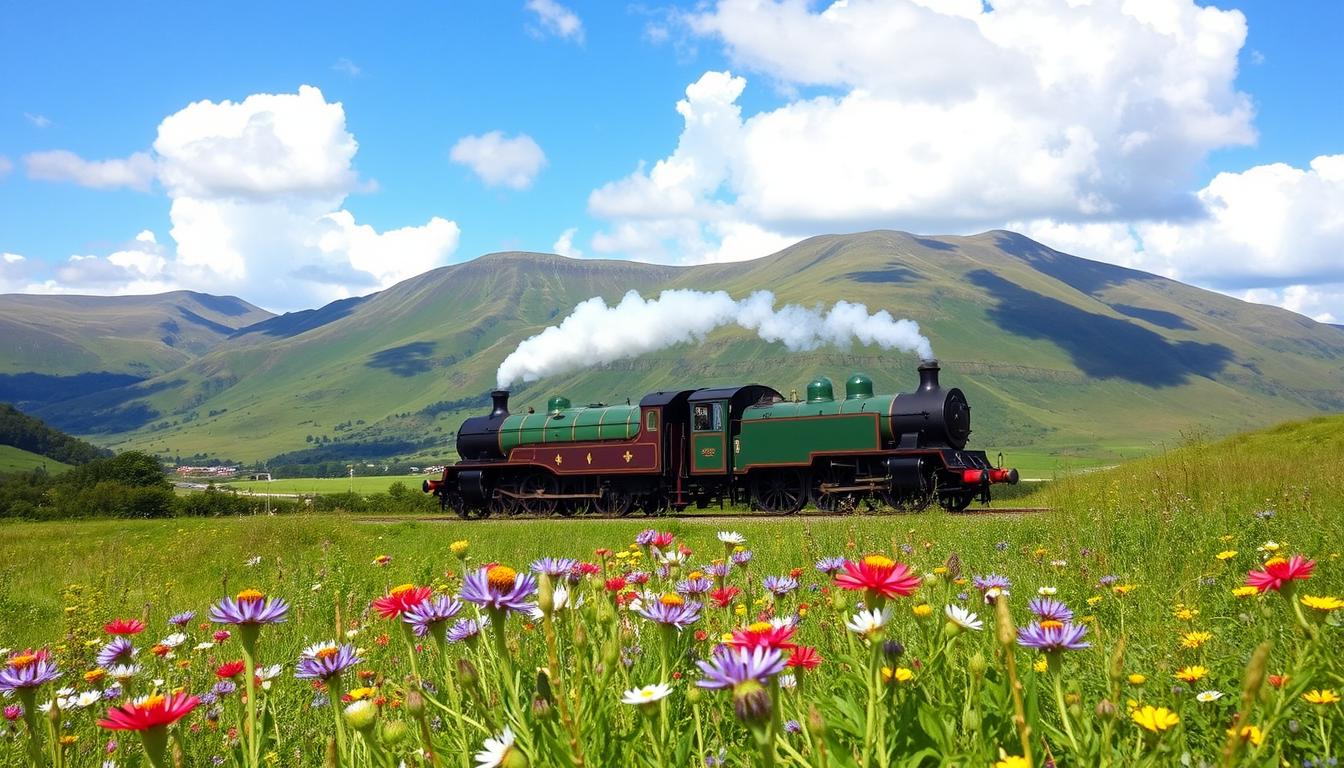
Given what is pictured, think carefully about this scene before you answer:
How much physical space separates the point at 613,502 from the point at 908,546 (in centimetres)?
2308

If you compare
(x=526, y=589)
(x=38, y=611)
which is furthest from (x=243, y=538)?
(x=526, y=589)

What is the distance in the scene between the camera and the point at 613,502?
98.7 feet

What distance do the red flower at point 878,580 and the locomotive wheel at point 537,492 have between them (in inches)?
1145

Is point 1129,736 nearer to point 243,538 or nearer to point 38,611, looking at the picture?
point 38,611

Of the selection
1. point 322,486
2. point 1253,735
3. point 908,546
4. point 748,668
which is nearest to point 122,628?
point 748,668

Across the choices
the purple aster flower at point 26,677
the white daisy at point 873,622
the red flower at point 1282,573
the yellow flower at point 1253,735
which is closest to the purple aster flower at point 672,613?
the white daisy at point 873,622

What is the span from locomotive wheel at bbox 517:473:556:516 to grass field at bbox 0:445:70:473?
106979 millimetres

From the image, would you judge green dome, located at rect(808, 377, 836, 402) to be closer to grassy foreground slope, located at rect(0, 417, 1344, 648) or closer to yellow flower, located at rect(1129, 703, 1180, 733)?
grassy foreground slope, located at rect(0, 417, 1344, 648)

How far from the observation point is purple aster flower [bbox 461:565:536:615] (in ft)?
8.40

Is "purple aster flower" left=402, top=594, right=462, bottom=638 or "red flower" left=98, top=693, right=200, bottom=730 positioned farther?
"purple aster flower" left=402, top=594, right=462, bottom=638

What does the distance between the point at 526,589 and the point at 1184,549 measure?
903 centimetres

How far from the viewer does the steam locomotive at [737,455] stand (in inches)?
994

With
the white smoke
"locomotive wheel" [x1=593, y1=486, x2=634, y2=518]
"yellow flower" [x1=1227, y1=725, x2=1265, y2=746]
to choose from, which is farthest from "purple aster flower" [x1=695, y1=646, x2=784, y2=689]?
the white smoke

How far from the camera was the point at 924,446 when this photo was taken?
1007 inches
